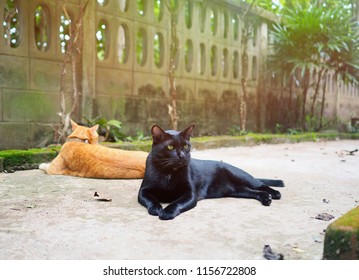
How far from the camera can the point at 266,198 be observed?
2863 millimetres

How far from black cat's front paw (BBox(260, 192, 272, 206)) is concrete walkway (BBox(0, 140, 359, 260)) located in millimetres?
43

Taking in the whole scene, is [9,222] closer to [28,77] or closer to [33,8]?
[28,77]

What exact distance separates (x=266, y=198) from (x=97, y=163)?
1.64m

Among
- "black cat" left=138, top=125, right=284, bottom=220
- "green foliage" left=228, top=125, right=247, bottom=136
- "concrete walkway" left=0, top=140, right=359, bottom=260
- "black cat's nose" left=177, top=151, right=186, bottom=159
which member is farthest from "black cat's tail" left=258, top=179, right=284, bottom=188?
"green foliage" left=228, top=125, right=247, bottom=136

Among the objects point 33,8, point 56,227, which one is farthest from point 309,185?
point 33,8

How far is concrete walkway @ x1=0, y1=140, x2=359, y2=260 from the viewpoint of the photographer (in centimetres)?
186

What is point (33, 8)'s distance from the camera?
506 cm

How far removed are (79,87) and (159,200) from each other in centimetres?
333

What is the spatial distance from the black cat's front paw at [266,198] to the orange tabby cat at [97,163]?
4.17 ft

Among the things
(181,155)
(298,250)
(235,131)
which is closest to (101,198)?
(181,155)

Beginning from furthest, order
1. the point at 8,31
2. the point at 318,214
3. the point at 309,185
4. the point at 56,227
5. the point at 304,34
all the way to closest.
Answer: the point at 304,34
the point at 8,31
the point at 309,185
the point at 318,214
the point at 56,227

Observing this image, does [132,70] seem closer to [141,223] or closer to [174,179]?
[174,179]

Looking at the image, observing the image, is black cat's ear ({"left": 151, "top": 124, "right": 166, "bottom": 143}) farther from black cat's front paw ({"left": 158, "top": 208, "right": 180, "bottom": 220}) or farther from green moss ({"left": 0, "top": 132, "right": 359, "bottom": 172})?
green moss ({"left": 0, "top": 132, "right": 359, "bottom": 172})

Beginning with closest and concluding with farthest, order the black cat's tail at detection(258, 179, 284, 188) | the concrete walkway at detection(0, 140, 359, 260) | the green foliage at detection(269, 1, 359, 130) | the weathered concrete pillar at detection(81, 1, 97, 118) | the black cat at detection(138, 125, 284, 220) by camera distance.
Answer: the concrete walkway at detection(0, 140, 359, 260), the black cat at detection(138, 125, 284, 220), the black cat's tail at detection(258, 179, 284, 188), the weathered concrete pillar at detection(81, 1, 97, 118), the green foliage at detection(269, 1, 359, 130)
